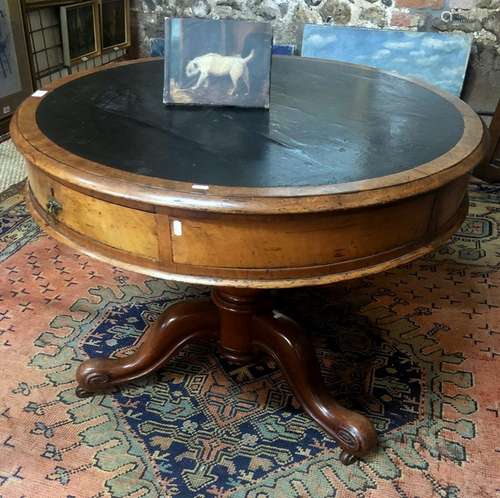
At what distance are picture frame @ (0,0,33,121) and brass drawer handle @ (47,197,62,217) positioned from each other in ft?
7.21

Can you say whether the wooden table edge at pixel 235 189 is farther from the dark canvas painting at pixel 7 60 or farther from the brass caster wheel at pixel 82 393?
the dark canvas painting at pixel 7 60

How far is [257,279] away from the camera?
940 millimetres

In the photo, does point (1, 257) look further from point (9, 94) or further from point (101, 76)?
point (9, 94)

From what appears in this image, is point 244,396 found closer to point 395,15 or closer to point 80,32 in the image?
A: point 395,15

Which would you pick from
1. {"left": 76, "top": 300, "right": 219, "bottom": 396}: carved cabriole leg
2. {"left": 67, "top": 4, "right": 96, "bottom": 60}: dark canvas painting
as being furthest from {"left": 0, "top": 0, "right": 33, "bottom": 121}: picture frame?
{"left": 76, "top": 300, "right": 219, "bottom": 396}: carved cabriole leg

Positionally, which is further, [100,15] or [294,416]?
[100,15]

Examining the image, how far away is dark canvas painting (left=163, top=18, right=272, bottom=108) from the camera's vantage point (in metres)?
1.27

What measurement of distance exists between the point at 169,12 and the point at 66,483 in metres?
3.08

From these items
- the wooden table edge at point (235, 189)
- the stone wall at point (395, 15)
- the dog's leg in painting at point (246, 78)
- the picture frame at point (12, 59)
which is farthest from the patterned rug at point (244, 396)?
the stone wall at point (395, 15)

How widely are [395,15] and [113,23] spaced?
1780 millimetres

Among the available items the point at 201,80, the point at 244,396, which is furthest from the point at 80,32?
the point at 244,396

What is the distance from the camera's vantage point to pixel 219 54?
127cm

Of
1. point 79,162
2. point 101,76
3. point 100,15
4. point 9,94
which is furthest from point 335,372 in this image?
point 100,15

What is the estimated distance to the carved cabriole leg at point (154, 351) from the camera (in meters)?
1.41
